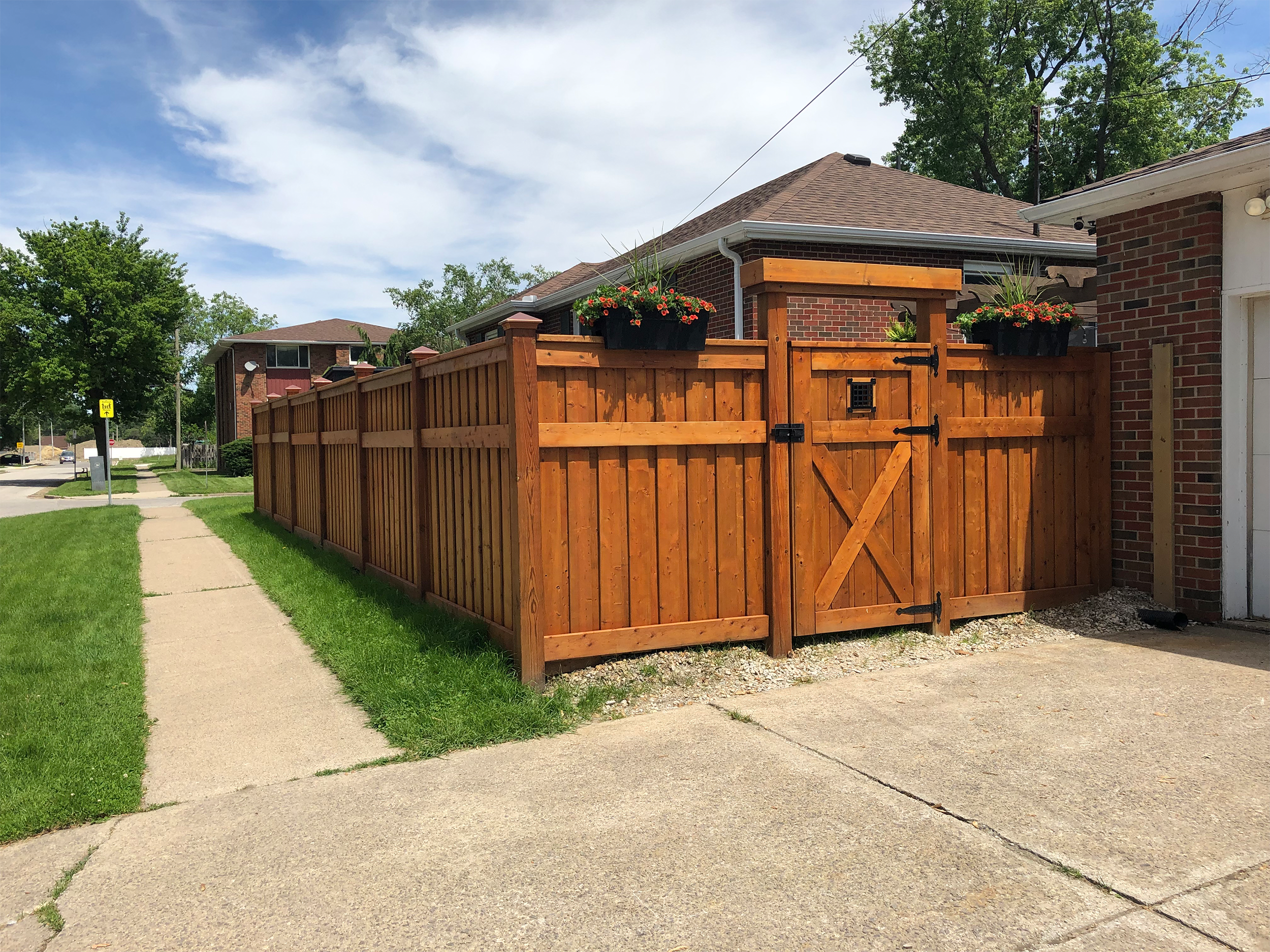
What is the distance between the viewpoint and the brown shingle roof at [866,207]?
11.6 m

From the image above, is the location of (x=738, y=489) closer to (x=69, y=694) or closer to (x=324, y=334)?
(x=69, y=694)

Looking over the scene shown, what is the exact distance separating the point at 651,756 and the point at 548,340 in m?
2.24

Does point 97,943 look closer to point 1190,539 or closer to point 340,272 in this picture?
point 1190,539

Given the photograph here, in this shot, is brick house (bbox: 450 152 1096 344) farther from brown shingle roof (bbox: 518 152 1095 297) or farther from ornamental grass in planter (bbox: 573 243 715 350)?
ornamental grass in planter (bbox: 573 243 715 350)

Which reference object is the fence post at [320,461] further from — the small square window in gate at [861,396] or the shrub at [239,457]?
the shrub at [239,457]

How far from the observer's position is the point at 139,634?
6.72 m

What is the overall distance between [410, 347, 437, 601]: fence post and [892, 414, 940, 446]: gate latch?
344 cm

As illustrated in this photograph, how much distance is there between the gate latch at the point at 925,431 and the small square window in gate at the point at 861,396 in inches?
9.7

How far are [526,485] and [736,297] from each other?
7.02 meters

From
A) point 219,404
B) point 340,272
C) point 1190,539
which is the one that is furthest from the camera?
point 340,272

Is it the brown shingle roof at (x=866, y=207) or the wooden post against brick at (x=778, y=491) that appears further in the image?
the brown shingle roof at (x=866, y=207)

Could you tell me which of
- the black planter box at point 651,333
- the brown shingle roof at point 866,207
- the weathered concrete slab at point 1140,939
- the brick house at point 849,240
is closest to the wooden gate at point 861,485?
the black planter box at point 651,333

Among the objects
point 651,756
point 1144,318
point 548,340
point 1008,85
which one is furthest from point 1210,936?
point 1008,85

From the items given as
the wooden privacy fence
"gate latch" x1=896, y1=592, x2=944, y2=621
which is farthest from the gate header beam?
"gate latch" x1=896, y1=592, x2=944, y2=621
